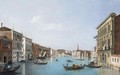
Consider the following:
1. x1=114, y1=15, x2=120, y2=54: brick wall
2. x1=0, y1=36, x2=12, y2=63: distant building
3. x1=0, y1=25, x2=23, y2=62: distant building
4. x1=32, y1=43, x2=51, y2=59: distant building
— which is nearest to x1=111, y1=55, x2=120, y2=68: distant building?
x1=114, y1=15, x2=120, y2=54: brick wall

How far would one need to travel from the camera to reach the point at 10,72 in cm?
4062

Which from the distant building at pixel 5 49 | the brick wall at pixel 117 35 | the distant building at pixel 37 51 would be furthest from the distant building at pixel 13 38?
the distant building at pixel 37 51

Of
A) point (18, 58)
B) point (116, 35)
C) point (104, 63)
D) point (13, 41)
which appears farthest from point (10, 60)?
point (116, 35)

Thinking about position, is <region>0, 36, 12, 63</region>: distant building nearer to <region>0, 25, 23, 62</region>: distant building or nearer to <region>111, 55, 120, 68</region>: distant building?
<region>0, 25, 23, 62</region>: distant building

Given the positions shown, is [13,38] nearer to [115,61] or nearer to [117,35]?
[117,35]

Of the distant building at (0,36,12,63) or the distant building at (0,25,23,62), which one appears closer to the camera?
the distant building at (0,36,12,63)

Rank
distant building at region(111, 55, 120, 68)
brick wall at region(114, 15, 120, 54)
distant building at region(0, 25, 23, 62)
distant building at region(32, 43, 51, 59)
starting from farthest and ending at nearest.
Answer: distant building at region(32, 43, 51, 59)
distant building at region(0, 25, 23, 62)
brick wall at region(114, 15, 120, 54)
distant building at region(111, 55, 120, 68)

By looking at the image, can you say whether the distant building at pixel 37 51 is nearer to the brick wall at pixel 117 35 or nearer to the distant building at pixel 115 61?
the brick wall at pixel 117 35

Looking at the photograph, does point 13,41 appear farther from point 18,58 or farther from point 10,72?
point 10,72

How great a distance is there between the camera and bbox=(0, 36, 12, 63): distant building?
6150cm

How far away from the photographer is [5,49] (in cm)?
6353

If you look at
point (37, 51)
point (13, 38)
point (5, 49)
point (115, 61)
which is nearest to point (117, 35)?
point (115, 61)

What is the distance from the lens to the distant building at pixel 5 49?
61.5 metres

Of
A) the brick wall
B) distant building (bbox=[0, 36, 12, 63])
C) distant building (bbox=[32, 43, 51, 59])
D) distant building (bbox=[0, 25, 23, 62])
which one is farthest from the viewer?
distant building (bbox=[32, 43, 51, 59])
